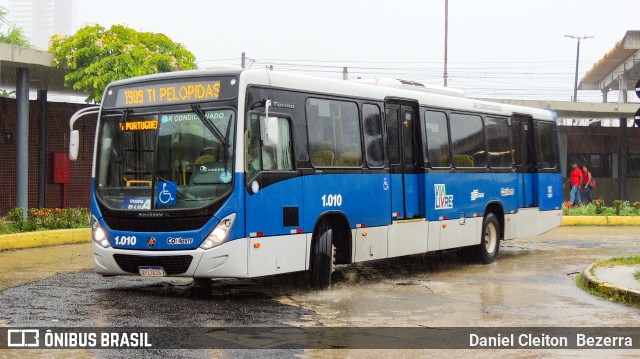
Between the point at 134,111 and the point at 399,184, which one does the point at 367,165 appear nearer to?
the point at 399,184

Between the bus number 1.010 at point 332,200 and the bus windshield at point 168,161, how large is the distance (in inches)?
72.6

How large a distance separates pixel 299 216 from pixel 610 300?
4.21 m

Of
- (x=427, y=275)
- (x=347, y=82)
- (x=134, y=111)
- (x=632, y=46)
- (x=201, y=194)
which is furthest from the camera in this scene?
(x=632, y=46)

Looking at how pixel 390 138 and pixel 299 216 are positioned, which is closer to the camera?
pixel 299 216

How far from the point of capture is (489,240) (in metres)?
17.8

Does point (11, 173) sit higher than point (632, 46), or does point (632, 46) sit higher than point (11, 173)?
point (632, 46)

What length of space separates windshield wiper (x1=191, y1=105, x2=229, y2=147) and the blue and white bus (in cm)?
1

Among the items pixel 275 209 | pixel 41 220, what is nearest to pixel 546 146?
pixel 275 209

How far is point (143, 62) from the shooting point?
2689 centimetres

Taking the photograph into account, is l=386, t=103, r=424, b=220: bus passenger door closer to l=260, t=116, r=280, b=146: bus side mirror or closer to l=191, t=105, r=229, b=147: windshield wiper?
l=260, t=116, r=280, b=146: bus side mirror

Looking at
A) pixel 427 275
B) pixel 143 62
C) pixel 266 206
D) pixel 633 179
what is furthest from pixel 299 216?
pixel 633 179

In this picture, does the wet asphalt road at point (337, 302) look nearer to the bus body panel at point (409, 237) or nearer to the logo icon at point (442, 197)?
the bus body panel at point (409, 237)

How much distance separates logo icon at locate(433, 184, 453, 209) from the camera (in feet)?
51.3

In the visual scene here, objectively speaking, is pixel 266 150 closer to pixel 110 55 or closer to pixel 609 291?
pixel 609 291
